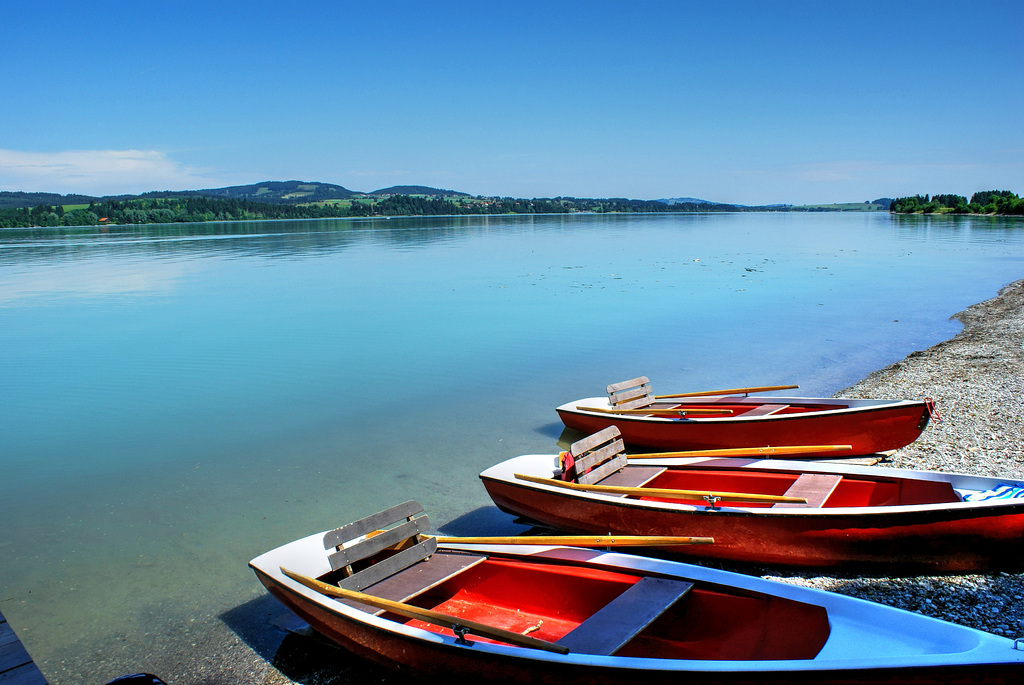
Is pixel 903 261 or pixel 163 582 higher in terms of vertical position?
pixel 903 261

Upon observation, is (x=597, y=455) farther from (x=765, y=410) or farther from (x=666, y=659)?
(x=666, y=659)

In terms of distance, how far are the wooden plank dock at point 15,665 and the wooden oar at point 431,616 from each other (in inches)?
72.6

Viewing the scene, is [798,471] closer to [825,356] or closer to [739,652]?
[739,652]

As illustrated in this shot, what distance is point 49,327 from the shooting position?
23.8 metres

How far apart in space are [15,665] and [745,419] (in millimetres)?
8566

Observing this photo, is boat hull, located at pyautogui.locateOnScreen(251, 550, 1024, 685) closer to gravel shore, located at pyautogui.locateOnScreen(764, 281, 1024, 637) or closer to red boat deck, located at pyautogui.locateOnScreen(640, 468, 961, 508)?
gravel shore, located at pyautogui.locateOnScreen(764, 281, 1024, 637)

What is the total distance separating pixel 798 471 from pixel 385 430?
754cm

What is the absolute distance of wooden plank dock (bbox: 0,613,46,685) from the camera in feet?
15.7

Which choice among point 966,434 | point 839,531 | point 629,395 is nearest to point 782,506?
point 839,531

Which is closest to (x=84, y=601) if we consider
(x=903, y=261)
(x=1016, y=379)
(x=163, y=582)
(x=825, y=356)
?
(x=163, y=582)

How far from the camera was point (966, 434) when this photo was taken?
10109 mm

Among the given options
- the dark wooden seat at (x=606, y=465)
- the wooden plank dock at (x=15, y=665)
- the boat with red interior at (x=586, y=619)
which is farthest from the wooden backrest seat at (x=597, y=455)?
the wooden plank dock at (x=15, y=665)

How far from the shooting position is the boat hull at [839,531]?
5.85 meters

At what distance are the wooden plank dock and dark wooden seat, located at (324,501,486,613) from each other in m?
2.24
